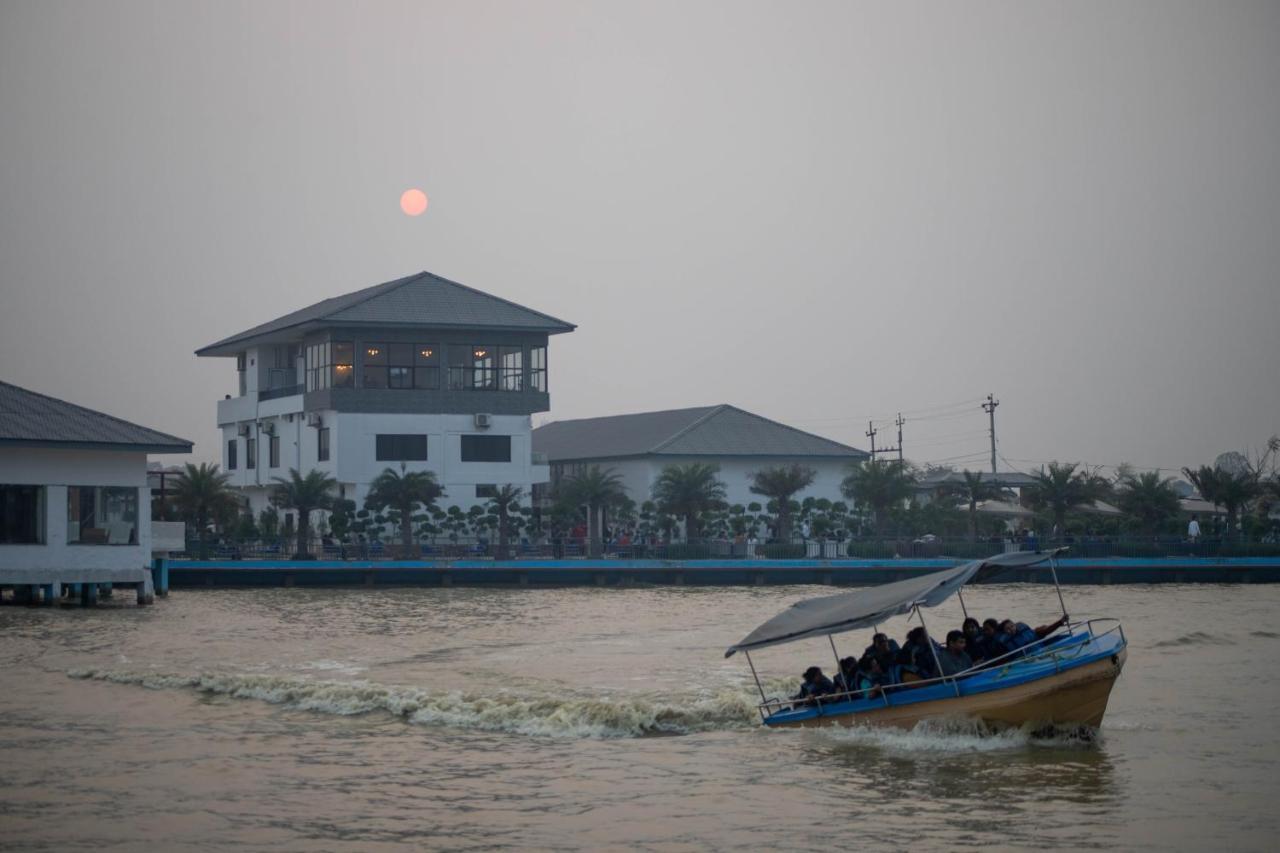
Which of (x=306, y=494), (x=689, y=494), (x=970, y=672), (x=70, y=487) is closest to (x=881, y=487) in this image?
(x=689, y=494)

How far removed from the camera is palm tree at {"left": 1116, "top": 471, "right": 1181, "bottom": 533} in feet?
239

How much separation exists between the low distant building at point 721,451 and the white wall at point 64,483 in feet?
107

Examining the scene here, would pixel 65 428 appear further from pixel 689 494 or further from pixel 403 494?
pixel 689 494

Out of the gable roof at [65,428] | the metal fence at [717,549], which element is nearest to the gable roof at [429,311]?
the metal fence at [717,549]

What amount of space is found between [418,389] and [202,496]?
34.1 ft

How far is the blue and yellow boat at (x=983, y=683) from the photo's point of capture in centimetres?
2116

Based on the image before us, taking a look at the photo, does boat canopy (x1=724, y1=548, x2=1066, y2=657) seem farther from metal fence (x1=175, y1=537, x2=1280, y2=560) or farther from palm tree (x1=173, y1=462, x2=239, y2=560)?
palm tree (x1=173, y1=462, x2=239, y2=560)

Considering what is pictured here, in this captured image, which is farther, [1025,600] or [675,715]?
[1025,600]

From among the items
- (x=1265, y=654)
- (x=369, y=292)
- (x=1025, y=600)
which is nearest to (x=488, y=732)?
(x=1265, y=654)

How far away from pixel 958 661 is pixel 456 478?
Result: 50022mm

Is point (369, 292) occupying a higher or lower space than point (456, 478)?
higher

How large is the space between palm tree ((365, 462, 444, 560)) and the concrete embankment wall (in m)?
5.25

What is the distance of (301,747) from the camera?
22641 mm

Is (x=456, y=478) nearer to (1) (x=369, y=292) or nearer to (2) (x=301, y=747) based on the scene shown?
(1) (x=369, y=292)
